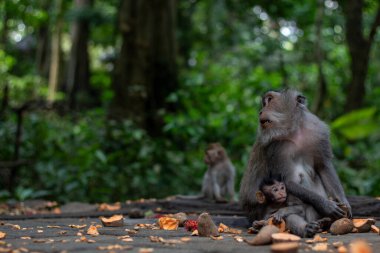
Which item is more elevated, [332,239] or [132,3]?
[132,3]

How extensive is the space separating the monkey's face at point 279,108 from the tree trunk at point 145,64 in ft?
18.0

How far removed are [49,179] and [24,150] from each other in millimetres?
773

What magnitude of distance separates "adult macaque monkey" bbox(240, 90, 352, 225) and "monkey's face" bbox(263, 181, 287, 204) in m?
0.05

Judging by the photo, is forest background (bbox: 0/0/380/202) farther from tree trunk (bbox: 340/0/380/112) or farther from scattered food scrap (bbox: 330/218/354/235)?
scattered food scrap (bbox: 330/218/354/235)

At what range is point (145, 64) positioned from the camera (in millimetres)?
9969

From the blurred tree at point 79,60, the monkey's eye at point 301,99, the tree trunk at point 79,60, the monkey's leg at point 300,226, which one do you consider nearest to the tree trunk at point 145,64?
the monkey's eye at point 301,99

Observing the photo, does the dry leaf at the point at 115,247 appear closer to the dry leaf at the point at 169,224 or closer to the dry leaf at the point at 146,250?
the dry leaf at the point at 146,250

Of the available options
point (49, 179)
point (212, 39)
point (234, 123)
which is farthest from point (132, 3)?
point (212, 39)

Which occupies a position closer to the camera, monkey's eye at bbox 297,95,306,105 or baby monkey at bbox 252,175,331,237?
baby monkey at bbox 252,175,331,237

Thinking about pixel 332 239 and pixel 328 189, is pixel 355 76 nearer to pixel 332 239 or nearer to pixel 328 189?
pixel 328 189

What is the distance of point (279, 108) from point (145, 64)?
6001 millimetres

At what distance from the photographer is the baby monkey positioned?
3.70 meters

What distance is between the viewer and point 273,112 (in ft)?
13.8

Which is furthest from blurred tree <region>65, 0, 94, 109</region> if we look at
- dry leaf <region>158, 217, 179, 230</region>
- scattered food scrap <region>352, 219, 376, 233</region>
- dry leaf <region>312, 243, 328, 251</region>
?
dry leaf <region>312, 243, 328, 251</region>
